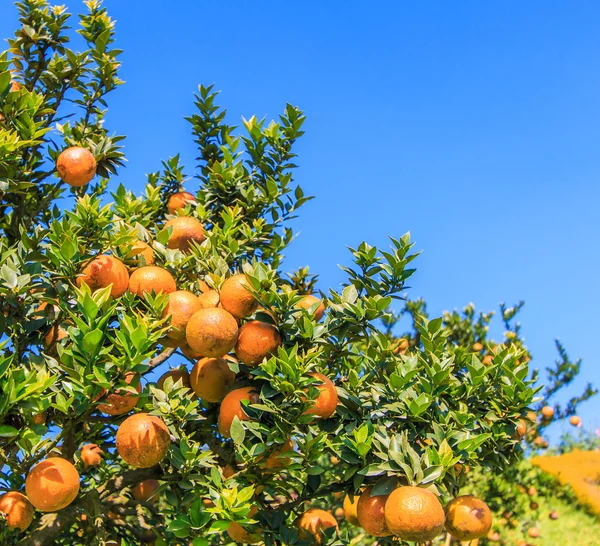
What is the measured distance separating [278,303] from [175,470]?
0.97m

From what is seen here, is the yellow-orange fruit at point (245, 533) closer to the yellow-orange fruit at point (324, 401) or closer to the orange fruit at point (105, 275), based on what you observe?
the yellow-orange fruit at point (324, 401)

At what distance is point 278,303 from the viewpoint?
318 centimetres

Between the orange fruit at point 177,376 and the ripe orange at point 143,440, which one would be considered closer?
the ripe orange at point 143,440

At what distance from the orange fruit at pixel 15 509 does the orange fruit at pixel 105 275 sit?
1157 millimetres

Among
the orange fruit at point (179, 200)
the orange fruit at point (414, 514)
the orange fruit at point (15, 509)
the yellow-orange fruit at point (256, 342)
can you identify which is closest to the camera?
the orange fruit at point (414, 514)

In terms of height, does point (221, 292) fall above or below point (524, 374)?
above

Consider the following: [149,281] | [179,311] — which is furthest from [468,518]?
[149,281]

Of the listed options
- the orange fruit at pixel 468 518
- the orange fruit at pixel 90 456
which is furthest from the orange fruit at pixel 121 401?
the orange fruit at pixel 90 456

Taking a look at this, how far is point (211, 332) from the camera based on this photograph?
301 centimetres

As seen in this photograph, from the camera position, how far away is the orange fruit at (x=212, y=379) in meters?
3.35

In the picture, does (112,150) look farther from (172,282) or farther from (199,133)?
(172,282)

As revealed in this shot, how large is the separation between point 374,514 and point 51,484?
1.48 meters

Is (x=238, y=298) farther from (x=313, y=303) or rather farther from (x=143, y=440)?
(x=143, y=440)

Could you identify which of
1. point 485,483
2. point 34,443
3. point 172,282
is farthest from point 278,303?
point 485,483
